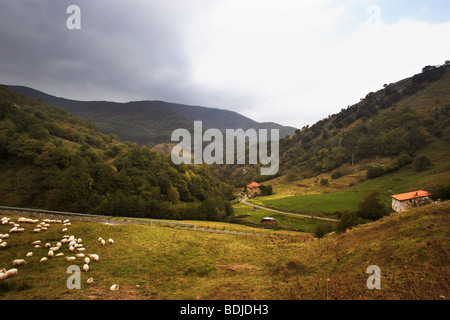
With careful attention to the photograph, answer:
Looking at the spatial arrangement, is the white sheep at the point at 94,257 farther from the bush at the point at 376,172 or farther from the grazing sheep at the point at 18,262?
the bush at the point at 376,172

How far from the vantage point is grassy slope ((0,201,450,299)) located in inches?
358

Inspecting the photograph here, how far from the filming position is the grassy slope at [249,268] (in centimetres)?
909

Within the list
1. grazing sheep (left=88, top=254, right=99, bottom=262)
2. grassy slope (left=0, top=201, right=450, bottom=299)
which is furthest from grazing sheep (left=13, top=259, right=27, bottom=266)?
grazing sheep (left=88, top=254, right=99, bottom=262)

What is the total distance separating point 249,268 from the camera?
14211 millimetres

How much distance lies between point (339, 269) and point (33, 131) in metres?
77.9

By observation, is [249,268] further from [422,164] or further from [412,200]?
[422,164]

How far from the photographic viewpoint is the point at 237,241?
22.9 metres

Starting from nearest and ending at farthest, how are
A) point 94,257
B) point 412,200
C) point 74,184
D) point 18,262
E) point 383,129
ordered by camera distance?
point 18,262
point 94,257
point 74,184
point 412,200
point 383,129

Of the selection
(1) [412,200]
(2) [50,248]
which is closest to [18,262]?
(2) [50,248]

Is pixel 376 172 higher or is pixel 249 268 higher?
pixel 376 172

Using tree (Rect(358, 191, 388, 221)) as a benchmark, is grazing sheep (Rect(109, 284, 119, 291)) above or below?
above

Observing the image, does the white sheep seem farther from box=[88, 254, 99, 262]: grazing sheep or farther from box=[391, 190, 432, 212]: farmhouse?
box=[391, 190, 432, 212]: farmhouse

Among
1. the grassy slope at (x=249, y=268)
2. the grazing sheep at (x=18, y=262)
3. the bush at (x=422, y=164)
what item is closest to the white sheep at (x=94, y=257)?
the grassy slope at (x=249, y=268)
